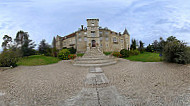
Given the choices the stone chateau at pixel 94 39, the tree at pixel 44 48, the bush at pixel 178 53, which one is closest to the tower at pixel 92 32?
the stone chateau at pixel 94 39

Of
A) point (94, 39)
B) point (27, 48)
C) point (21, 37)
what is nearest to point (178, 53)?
point (94, 39)

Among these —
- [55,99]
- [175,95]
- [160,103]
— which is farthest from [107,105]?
[175,95]

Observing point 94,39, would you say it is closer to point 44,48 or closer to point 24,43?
point 44,48

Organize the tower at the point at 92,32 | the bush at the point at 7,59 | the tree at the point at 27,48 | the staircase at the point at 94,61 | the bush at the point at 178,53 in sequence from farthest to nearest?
the tower at the point at 92,32
the tree at the point at 27,48
the staircase at the point at 94,61
the bush at the point at 7,59
the bush at the point at 178,53

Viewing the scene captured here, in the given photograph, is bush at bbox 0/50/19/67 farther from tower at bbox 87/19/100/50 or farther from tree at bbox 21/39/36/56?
tower at bbox 87/19/100/50

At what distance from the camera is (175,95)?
9.82 feet

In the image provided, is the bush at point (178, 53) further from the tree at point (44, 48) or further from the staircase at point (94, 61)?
the tree at point (44, 48)

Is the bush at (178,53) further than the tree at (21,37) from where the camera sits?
No

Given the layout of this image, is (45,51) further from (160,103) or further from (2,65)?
(160,103)

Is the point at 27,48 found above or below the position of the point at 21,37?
below

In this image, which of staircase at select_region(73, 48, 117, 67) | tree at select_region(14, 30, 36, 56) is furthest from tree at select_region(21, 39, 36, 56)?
staircase at select_region(73, 48, 117, 67)

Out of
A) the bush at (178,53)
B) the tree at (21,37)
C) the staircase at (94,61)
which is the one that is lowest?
the staircase at (94,61)

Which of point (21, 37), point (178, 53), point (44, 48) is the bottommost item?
point (178, 53)

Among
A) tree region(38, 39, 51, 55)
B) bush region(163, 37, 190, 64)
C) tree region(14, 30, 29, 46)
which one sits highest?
tree region(14, 30, 29, 46)
